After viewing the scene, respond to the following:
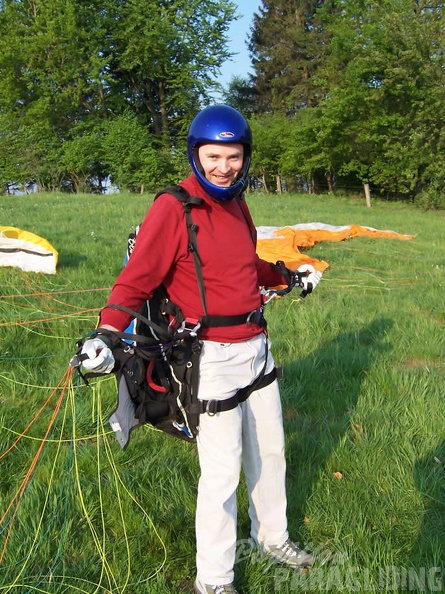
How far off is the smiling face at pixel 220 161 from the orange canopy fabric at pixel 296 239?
6.02 m

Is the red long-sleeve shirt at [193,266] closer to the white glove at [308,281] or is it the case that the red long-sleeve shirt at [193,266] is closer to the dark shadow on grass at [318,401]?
the white glove at [308,281]

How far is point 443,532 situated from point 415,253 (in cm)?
838

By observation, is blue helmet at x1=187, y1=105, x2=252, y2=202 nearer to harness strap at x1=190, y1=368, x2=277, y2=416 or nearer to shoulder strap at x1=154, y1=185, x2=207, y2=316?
shoulder strap at x1=154, y1=185, x2=207, y2=316

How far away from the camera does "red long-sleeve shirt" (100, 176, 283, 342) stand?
2.15 m

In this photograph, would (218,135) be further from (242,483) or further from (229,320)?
(242,483)

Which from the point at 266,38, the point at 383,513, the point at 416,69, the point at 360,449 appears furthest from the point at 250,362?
the point at 266,38

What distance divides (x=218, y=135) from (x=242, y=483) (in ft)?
6.23

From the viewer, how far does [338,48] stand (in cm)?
2922

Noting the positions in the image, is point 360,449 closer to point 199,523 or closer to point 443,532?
point 443,532

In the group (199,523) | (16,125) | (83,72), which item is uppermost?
(83,72)

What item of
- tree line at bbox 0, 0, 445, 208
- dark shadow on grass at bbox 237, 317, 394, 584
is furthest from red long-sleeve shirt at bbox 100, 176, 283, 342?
tree line at bbox 0, 0, 445, 208

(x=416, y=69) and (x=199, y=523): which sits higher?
(x=416, y=69)

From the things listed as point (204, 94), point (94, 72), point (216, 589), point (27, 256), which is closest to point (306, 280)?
point (216, 589)

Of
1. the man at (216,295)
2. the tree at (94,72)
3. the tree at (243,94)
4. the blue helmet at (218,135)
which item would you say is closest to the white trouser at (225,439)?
the man at (216,295)
